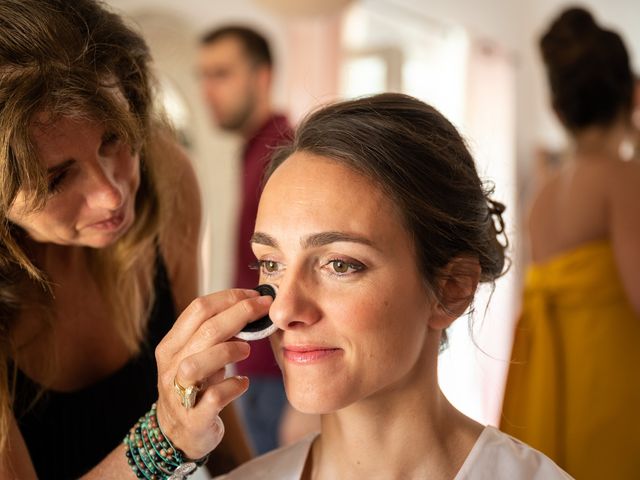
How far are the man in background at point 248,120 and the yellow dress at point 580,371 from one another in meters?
1.00

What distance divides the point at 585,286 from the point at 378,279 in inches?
43.3

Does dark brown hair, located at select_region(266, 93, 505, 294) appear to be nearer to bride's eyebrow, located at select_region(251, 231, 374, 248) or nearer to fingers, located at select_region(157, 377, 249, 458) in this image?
bride's eyebrow, located at select_region(251, 231, 374, 248)

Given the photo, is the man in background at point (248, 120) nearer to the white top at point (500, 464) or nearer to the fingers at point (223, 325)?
the white top at point (500, 464)

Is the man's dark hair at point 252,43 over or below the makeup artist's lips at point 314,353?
over

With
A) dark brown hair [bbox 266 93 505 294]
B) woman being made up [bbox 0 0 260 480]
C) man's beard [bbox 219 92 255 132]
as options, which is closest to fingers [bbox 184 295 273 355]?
woman being made up [bbox 0 0 260 480]

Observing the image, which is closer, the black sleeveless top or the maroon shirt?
the black sleeveless top

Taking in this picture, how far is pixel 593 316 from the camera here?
2059 millimetres

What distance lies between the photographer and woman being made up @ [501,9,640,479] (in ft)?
6.30

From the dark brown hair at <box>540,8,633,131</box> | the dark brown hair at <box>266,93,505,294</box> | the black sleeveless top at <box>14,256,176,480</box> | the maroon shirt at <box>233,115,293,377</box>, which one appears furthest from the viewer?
the maroon shirt at <box>233,115,293,377</box>

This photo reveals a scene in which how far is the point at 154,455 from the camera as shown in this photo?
1.15m

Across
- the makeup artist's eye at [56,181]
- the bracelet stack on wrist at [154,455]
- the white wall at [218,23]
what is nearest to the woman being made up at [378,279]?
the bracelet stack on wrist at [154,455]

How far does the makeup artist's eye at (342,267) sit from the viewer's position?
1136mm

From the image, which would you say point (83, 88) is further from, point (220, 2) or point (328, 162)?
point (220, 2)

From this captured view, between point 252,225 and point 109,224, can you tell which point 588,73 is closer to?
point 252,225
